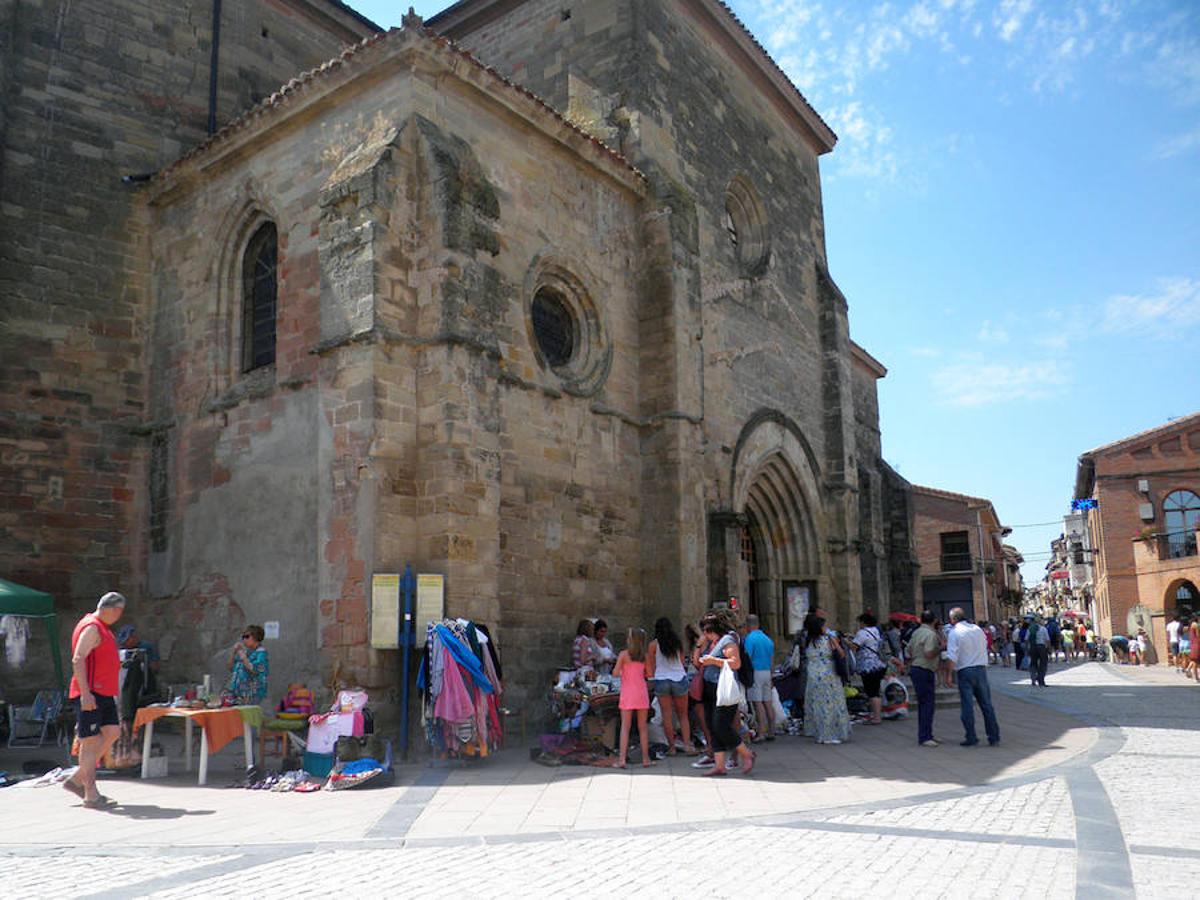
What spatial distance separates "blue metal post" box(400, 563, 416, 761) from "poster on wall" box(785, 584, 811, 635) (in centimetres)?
1011

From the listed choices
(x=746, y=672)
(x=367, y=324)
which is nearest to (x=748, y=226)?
(x=367, y=324)

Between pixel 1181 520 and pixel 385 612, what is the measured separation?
37202 millimetres

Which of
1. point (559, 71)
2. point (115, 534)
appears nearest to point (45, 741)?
point (115, 534)

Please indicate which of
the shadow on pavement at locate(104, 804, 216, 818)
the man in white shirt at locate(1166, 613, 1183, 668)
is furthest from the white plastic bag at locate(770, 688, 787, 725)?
the man in white shirt at locate(1166, 613, 1183, 668)

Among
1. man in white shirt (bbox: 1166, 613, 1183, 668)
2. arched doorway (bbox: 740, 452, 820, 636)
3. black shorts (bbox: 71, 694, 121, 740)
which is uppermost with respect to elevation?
arched doorway (bbox: 740, 452, 820, 636)

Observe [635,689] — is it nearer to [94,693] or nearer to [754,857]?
[754,857]

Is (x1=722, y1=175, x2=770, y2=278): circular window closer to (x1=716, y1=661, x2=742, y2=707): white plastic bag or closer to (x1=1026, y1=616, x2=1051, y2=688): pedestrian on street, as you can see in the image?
(x1=1026, y1=616, x2=1051, y2=688): pedestrian on street

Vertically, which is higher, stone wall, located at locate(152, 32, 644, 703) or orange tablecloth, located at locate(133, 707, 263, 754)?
stone wall, located at locate(152, 32, 644, 703)

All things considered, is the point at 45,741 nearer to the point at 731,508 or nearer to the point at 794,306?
the point at 731,508

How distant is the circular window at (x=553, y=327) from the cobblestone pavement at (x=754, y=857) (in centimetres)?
718

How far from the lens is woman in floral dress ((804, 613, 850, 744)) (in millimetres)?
10953

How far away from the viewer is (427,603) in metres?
9.77

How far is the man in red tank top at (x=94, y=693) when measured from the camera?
7566 mm

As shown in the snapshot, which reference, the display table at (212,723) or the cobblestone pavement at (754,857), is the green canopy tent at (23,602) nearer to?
the display table at (212,723)
